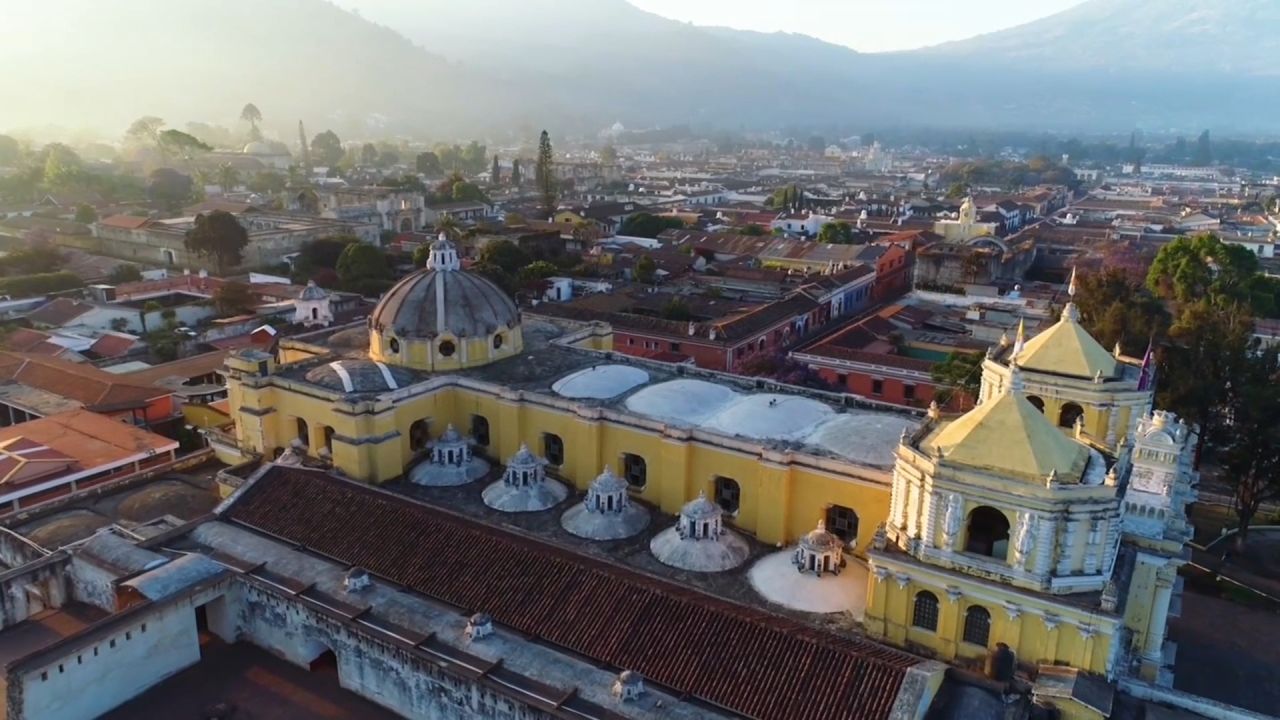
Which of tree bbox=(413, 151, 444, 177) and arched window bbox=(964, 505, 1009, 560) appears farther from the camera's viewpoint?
tree bbox=(413, 151, 444, 177)

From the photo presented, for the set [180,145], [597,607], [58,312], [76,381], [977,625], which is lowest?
[58,312]

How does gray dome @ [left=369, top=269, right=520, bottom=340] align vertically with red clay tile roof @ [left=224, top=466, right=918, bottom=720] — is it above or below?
above

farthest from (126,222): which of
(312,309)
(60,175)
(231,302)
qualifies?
(312,309)

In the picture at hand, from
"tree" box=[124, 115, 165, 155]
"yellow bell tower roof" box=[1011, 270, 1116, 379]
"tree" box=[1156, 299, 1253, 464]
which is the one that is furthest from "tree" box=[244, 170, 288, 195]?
"yellow bell tower roof" box=[1011, 270, 1116, 379]

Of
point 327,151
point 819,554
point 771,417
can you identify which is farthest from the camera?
point 327,151

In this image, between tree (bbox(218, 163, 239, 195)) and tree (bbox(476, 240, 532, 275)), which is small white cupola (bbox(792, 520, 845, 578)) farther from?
tree (bbox(218, 163, 239, 195))

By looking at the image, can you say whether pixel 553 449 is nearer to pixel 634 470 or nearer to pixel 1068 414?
pixel 634 470

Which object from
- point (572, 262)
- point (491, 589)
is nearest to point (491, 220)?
point (572, 262)
